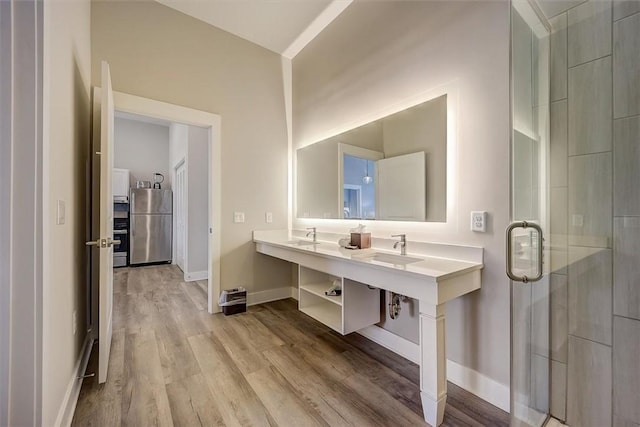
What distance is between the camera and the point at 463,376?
1680 millimetres

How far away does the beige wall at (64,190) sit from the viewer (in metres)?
1.08

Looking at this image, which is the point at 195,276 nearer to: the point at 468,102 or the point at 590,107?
the point at 468,102

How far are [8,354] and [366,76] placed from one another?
102 inches

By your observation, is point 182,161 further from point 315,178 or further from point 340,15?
point 340,15

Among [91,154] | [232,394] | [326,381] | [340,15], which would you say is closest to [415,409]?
[326,381]

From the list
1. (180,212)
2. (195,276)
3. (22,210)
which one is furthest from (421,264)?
(180,212)

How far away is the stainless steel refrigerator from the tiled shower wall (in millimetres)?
5999

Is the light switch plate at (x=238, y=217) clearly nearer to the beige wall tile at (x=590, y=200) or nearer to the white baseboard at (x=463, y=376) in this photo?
the white baseboard at (x=463, y=376)

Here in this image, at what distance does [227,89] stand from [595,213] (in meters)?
3.14

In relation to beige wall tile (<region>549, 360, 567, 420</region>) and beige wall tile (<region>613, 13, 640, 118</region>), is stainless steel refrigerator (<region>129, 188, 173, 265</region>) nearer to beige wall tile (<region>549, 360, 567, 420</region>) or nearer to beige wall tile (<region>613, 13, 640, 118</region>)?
beige wall tile (<region>549, 360, 567, 420</region>)

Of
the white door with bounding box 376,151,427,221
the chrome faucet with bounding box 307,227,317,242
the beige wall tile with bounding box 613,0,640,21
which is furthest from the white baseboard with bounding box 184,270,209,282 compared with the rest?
the beige wall tile with bounding box 613,0,640,21

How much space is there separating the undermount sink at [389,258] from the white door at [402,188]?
293mm

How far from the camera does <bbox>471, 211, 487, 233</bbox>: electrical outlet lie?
5.14ft

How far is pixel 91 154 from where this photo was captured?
220 cm
